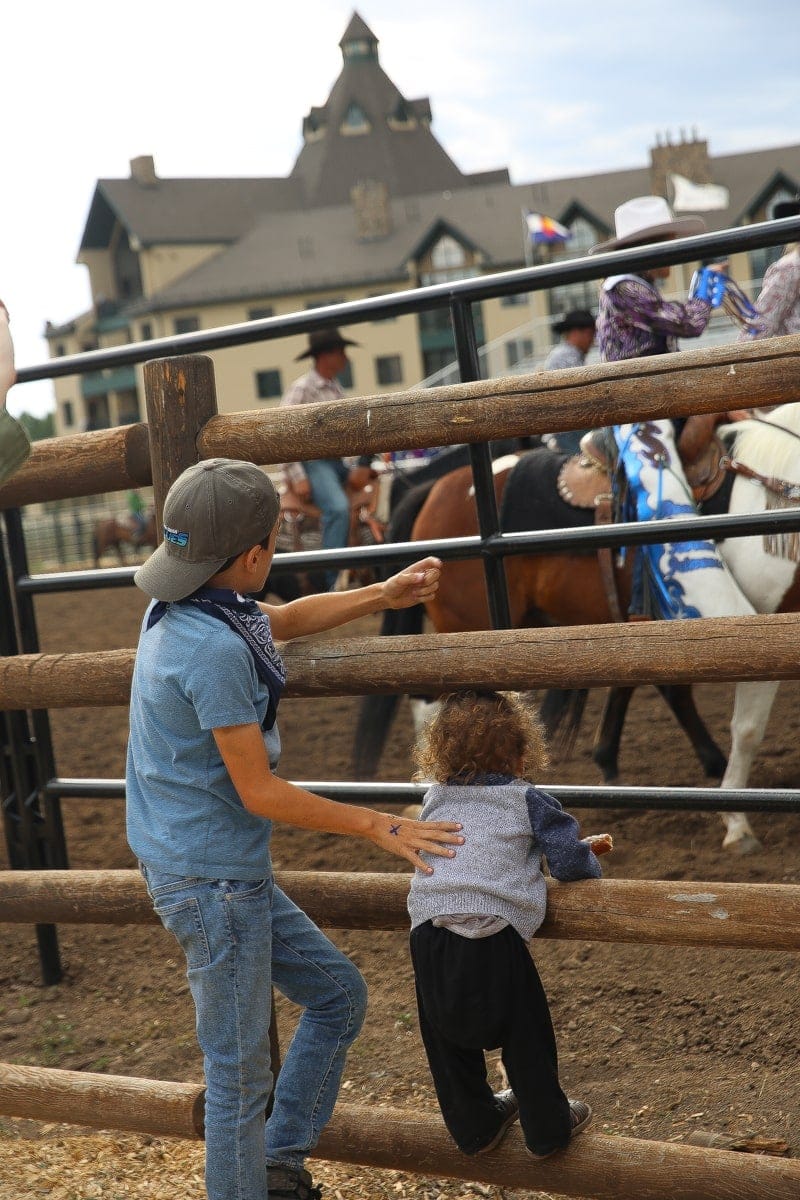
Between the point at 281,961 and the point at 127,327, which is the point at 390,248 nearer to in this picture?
the point at 127,327

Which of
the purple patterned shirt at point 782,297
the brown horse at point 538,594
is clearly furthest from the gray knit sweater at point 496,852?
the purple patterned shirt at point 782,297

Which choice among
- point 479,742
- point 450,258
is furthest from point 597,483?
point 450,258

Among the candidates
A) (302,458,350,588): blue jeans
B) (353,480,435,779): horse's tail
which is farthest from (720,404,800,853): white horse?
(302,458,350,588): blue jeans

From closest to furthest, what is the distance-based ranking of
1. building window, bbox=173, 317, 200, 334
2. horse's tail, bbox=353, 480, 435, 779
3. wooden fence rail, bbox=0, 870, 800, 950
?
wooden fence rail, bbox=0, 870, 800, 950 < horse's tail, bbox=353, 480, 435, 779 < building window, bbox=173, 317, 200, 334

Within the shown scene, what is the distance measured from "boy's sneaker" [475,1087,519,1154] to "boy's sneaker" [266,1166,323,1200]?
1.14 ft

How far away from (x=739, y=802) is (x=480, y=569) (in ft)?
10.4

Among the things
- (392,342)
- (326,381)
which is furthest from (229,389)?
(326,381)

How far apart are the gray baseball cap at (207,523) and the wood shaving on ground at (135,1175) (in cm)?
136

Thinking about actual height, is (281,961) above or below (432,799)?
below

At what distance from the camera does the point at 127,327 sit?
5619 cm

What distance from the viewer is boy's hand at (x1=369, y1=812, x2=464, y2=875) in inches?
84.7

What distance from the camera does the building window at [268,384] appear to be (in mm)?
48000

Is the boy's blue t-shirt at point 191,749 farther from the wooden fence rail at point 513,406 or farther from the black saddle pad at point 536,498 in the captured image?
the black saddle pad at point 536,498

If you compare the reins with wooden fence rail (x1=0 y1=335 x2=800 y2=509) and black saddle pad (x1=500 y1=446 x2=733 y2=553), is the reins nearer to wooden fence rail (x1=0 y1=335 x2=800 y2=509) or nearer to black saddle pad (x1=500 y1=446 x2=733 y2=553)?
black saddle pad (x1=500 y1=446 x2=733 y2=553)
